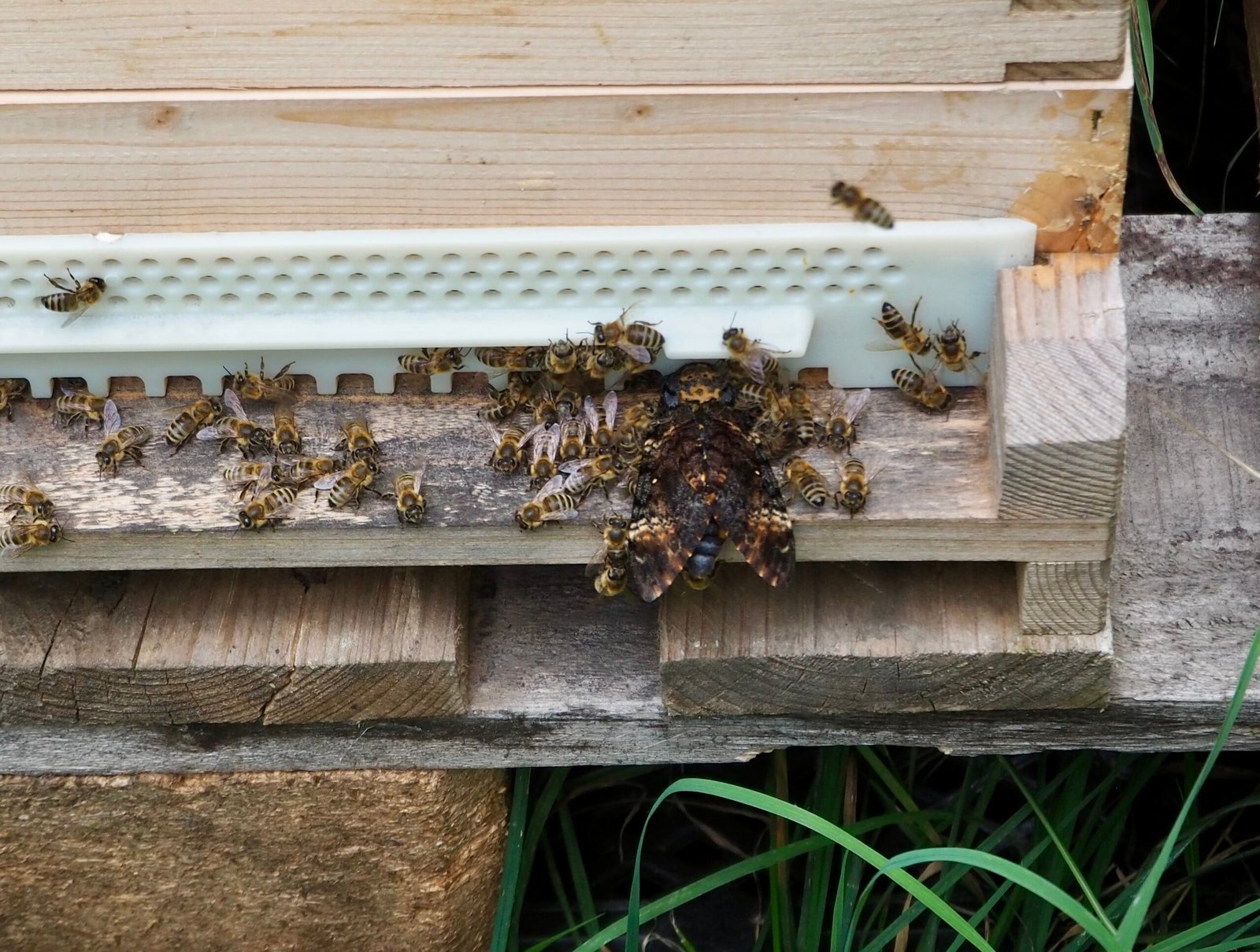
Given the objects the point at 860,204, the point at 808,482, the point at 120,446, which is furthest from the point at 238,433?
the point at 860,204

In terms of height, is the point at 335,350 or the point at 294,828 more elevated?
the point at 335,350

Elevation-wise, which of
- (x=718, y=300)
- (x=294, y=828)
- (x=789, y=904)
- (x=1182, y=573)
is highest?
(x=718, y=300)

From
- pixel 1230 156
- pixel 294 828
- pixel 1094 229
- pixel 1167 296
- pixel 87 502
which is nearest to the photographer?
pixel 1094 229

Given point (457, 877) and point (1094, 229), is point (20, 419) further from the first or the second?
point (1094, 229)

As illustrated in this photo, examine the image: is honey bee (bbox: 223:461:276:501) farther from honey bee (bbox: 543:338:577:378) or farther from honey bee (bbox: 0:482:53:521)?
honey bee (bbox: 543:338:577:378)

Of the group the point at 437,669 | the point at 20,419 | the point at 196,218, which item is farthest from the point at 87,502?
the point at 437,669
